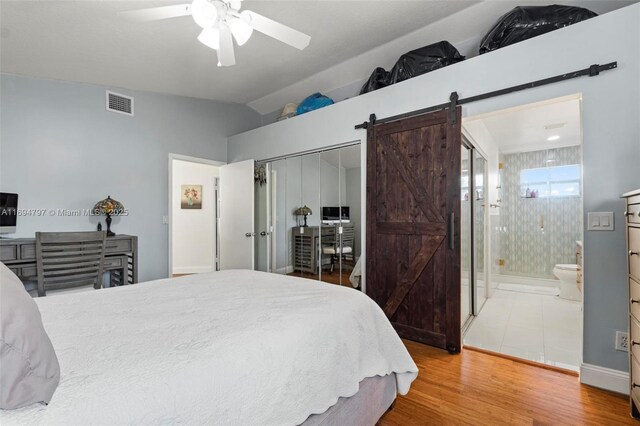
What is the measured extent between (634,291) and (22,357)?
99.7 inches

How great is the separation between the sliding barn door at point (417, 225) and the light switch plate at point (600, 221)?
819 mm

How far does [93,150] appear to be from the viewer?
321cm

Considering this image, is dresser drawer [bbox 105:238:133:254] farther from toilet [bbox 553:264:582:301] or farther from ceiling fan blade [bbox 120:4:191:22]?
toilet [bbox 553:264:582:301]

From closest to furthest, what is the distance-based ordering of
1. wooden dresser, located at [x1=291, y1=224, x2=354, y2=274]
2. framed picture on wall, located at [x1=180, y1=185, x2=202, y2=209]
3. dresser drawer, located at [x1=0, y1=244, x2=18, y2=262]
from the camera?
dresser drawer, located at [x1=0, y1=244, x2=18, y2=262], wooden dresser, located at [x1=291, y1=224, x2=354, y2=274], framed picture on wall, located at [x1=180, y1=185, x2=202, y2=209]

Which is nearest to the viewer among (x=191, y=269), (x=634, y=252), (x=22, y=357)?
(x=22, y=357)

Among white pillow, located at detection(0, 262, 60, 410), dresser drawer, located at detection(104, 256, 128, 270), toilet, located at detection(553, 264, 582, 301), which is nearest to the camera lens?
white pillow, located at detection(0, 262, 60, 410)

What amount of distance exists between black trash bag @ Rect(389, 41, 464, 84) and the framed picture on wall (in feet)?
14.6

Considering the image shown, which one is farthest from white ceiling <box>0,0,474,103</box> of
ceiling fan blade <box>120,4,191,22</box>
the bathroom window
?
the bathroom window

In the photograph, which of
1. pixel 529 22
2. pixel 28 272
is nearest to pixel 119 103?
pixel 28 272

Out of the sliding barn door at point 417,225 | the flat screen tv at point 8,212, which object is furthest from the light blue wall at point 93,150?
the sliding barn door at point 417,225

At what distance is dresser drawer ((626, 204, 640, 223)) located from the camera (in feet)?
4.84

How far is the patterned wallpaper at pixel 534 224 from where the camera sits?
4867 millimetres

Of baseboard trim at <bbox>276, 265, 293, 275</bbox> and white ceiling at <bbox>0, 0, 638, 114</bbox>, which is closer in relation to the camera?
white ceiling at <bbox>0, 0, 638, 114</bbox>

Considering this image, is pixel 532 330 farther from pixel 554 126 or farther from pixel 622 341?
pixel 554 126
